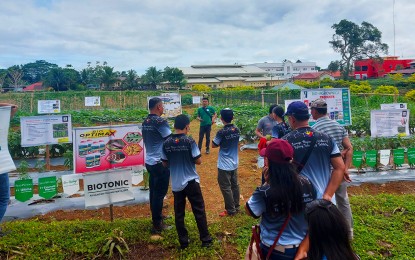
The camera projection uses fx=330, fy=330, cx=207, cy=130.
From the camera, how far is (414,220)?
4836 millimetres

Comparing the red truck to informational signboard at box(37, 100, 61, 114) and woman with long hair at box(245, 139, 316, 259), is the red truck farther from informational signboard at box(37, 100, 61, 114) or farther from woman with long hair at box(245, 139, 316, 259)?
woman with long hair at box(245, 139, 316, 259)

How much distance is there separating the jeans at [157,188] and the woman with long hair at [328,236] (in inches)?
111

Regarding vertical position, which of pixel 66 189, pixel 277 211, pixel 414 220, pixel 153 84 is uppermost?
pixel 153 84

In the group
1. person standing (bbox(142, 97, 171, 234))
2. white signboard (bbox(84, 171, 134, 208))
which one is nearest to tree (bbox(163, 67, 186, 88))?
white signboard (bbox(84, 171, 134, 208))

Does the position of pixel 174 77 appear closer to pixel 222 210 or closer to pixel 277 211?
pixel 222 210

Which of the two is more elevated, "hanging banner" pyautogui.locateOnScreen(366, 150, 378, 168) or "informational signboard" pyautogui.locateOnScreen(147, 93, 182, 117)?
"informational signboard" pyautogui.locateOnScreen(147, 93, 182, 117)

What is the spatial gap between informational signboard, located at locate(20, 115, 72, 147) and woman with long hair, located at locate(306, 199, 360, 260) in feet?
21.3

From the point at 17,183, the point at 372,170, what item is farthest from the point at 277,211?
the point at 372,170

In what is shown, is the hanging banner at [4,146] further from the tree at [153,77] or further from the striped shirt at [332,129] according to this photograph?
the tree at [153,77]

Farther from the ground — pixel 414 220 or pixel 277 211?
pixel 277 211

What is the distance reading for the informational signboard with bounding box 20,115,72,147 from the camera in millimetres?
6957

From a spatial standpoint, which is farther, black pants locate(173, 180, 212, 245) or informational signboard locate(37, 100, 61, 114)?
informational signboard locate(37, 100, 61, 114)

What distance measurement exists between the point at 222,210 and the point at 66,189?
2.48 metres

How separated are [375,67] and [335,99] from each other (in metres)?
53.9
